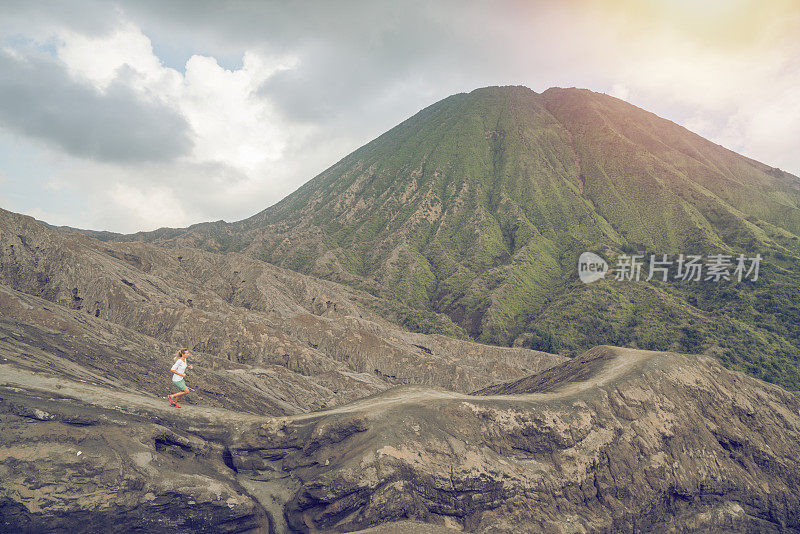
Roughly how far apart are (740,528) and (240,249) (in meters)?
166

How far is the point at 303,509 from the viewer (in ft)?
51.1

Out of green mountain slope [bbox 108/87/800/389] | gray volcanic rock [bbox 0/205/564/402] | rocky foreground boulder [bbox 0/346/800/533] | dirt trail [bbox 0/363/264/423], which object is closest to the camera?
rocky foreground boulder [bbox 0/346/800/533]

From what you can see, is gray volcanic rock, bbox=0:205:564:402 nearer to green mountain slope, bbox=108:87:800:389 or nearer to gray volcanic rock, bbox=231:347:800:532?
gray volcanic rock, bbox=231:347:800:532

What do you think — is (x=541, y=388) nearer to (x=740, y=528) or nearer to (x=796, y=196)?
(x=740, y=528)

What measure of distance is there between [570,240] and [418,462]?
5640 inches

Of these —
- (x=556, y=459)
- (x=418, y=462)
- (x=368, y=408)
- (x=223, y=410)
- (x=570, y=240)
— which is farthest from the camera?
(x=570, y=240)

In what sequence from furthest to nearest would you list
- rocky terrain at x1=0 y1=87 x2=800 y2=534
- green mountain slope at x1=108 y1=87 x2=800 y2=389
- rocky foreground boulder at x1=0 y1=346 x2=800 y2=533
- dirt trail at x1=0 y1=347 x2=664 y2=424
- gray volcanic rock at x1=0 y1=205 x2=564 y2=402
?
green mountain slope at x1=108 y1=87 x2=800 y2=389
gray volcanic rock at x1=0 y1=205 x2=564 y2=402
dirt trail at x1=0 y1=347 x2=664 y2=424
rocky terrain at x1=0 y1=87 x2=800 y2=534
rocky foreground boulder at x1=0 y1=346 x2=800 y2=533

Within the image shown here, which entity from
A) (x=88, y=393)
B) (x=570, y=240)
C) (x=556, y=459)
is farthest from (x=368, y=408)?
(x=570, y=240)

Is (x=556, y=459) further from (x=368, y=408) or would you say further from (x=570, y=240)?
(x=570, y=240)

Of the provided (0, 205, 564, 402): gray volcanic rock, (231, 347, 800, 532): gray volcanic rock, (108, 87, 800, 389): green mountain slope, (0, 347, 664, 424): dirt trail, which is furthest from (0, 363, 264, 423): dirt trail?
(108, 87, 800, 389): green mountain slope

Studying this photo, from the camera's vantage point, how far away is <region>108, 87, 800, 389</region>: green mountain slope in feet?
300

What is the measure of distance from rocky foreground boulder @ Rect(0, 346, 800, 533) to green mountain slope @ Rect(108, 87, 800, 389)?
242ft

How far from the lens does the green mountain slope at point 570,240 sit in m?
91.4

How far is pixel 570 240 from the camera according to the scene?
14175 cm
